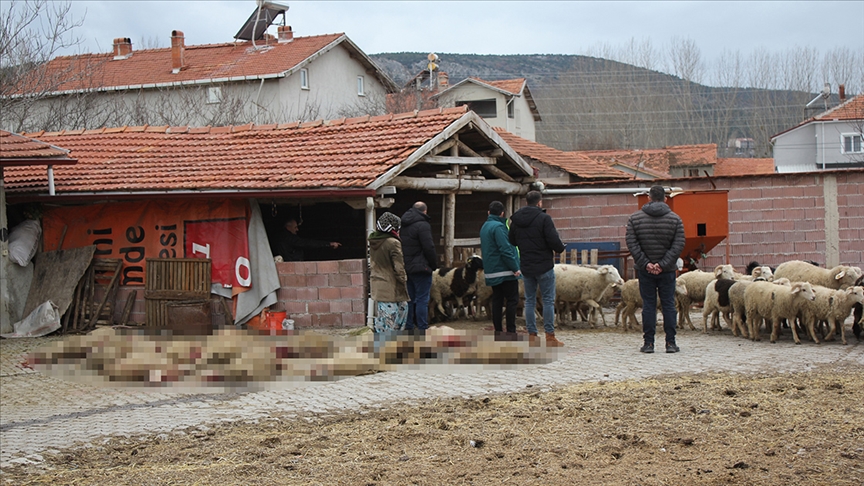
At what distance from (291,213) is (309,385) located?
377 inches

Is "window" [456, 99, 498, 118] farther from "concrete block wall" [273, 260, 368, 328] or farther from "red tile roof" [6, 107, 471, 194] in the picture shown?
"concrete block wall" [273, 260, 368, 328]

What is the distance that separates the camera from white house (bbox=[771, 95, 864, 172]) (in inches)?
2202

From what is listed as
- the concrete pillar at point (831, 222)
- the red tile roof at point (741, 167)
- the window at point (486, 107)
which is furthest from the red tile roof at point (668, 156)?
the concrete pillar at point (831, 222)

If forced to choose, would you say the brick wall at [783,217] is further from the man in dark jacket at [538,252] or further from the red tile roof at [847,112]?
the red tile roof at [847,112]

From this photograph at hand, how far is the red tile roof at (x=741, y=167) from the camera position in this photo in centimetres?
5283

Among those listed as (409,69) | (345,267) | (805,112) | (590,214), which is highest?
(409,69)

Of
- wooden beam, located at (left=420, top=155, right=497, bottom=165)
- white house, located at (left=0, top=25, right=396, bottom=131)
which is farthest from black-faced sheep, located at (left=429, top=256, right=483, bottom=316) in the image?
white house, located at (left=0, top=25, right=396, bottom=131)

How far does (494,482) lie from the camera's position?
19.9 ft

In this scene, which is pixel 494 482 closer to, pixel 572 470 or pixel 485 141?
pixel 572 470

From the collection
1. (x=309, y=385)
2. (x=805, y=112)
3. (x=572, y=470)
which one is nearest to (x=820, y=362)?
(x=572, y=470)

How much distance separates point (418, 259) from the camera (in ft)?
40.3

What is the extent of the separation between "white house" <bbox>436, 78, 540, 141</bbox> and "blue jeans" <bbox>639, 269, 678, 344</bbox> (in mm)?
40251

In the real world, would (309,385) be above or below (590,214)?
below

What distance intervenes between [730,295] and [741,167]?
45521 mm
